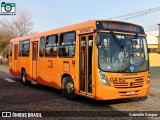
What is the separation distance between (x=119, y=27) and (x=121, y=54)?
1029mm

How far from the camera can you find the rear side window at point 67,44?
1164 centimetres

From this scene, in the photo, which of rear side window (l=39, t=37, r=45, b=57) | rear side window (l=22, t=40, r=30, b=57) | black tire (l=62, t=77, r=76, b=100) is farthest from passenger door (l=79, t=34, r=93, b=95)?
rear side window (l=22, t=40, r=30, b=57)

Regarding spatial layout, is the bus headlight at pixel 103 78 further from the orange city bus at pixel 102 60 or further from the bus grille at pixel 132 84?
the bus grille at pixel 132 84

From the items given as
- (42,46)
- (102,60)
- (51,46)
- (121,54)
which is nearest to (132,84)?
(121,54)

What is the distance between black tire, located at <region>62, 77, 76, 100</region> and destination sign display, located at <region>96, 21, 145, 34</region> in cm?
263

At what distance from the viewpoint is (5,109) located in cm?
988

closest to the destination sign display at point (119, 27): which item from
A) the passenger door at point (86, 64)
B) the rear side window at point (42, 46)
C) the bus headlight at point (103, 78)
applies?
the passenger door at point (86, 64)

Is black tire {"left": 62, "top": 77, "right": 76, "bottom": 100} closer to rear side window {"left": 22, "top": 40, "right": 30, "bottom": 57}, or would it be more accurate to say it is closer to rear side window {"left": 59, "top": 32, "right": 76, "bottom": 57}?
rear side window {"left": 59, "top": 32, "right": 76, "bottom": 57}

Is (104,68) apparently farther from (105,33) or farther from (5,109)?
(5,109)

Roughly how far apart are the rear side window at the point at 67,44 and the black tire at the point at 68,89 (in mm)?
984

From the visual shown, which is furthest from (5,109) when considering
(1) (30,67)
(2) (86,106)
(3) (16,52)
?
(3) (16,52)

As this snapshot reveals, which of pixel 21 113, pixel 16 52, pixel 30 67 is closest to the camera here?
pixel 21 113

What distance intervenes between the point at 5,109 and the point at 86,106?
2698mm

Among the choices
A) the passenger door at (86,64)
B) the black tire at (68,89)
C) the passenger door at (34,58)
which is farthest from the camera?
the passenger door at (34,58)
